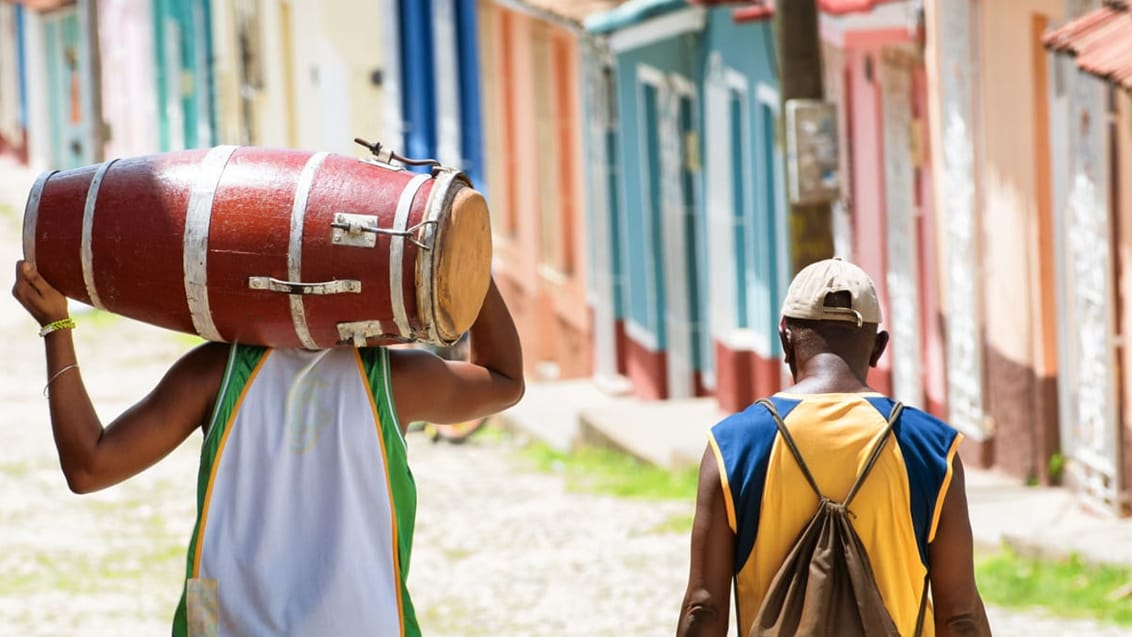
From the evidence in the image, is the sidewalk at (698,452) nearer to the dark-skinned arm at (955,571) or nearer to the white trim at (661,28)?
the white trim at (661,28)

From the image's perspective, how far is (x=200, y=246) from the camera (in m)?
4.05

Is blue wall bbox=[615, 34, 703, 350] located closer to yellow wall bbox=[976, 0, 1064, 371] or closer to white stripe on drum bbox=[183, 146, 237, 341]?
yellow wall bbox=[976, 0, 1064, 371]

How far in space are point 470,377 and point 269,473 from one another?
0.47m

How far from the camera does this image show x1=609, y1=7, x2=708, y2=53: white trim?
15.2 meters

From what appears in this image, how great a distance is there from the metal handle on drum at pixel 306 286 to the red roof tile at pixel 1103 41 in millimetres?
4532

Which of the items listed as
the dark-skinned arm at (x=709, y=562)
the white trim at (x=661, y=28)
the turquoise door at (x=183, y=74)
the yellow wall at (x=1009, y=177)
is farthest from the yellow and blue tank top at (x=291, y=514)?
the turquoise door at (x=183, y=74)

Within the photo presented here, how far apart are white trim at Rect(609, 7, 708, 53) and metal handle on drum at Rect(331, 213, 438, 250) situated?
11171 millimetres

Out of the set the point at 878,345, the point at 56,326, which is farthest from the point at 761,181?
the point at 56,326

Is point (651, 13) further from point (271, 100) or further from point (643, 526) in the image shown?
point (271, 100)

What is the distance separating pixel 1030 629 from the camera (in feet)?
27.2

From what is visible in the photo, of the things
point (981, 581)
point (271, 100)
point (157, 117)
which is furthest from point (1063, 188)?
point (157, 117)

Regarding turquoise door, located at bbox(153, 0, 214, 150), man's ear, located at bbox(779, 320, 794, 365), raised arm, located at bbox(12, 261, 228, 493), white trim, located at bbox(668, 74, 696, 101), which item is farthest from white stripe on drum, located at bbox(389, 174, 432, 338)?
turquoise door, located at bbox(153, 0, 214, 150)

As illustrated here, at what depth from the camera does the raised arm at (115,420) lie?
412 cm

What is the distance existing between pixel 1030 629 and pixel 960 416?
3.51 m
